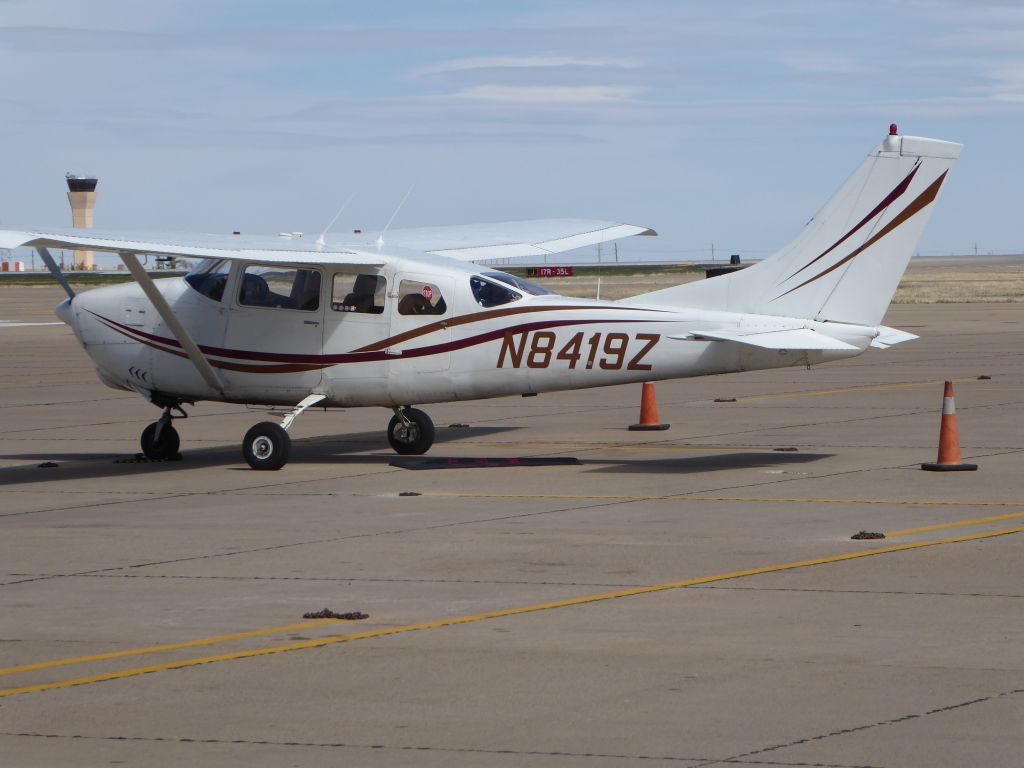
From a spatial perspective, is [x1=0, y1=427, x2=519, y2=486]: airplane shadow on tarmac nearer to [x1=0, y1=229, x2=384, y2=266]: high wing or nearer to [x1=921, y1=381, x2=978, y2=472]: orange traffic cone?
[x1=0, y1=229, x2=384, y2=266]: high wing

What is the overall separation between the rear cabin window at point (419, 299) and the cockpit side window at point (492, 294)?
1.15 feet

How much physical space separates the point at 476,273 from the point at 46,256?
13.7ft

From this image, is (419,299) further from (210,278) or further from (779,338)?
(779,338)

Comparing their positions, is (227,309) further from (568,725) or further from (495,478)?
(568,725)

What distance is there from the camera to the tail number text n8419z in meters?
14.9

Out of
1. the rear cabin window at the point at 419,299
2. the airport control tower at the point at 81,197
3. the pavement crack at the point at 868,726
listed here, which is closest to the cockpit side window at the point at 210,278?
A: the rear cabin window at the point at 419,299

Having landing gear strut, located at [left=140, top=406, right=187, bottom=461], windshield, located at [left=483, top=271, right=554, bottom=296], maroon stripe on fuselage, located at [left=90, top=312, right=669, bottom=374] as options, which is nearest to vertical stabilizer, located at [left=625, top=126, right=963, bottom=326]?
maroon stripe on fuselage, located at [left=90, top=312, right=669, bottom=374]

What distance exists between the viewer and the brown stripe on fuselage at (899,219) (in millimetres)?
14797

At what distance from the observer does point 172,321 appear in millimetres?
15961

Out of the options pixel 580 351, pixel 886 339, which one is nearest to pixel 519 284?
pixel 580 351

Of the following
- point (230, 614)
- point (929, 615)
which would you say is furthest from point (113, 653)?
point (929, 615)

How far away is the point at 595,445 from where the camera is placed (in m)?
17.6

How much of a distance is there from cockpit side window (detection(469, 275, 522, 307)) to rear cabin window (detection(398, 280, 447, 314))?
350mm

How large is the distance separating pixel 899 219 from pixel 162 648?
29.6 ft
